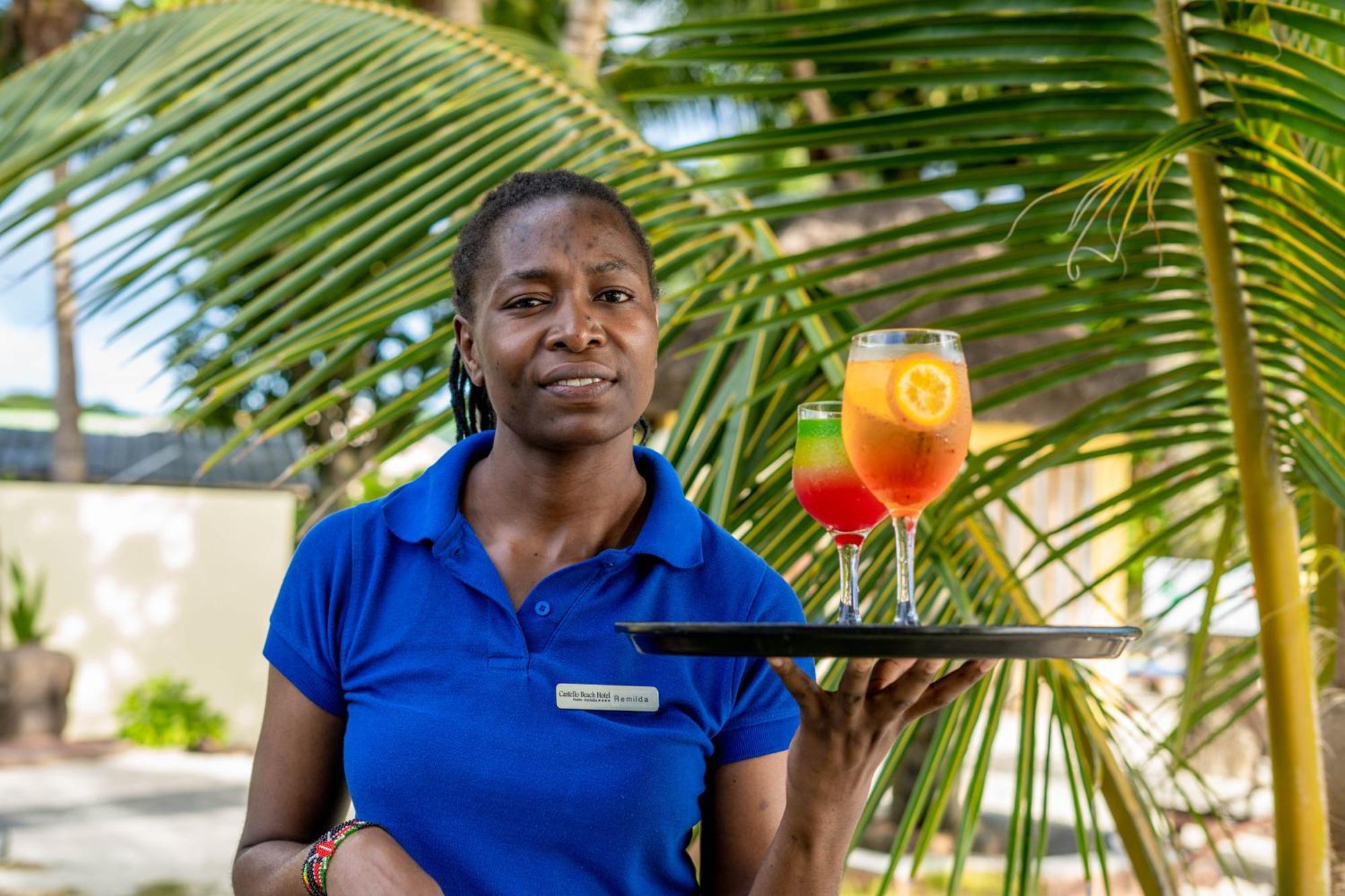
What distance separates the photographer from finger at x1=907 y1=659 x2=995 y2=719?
1.25 m

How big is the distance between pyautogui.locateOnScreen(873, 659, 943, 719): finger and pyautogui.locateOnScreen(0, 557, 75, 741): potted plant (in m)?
11.6

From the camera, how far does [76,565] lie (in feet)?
42.9

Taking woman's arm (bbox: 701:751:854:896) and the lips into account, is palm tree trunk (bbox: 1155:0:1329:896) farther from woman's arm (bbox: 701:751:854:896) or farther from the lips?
the lips

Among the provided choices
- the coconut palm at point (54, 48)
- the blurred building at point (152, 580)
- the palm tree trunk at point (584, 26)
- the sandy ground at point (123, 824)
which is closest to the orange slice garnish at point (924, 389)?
the palm tree trunk at point (584, 26)

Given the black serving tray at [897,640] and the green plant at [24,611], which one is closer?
the black serving tray at [897,640]

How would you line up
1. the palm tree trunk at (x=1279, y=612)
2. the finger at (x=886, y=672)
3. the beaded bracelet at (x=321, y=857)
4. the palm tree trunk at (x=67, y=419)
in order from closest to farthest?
the finger at (x=886, y=672)
the beaded bracelet at (x=321, y=857)
the palm tree trunk at (x=1279, y=612)
the palm tree trunk at (x=67, y=419)

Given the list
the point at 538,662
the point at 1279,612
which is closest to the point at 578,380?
the point at 538,662

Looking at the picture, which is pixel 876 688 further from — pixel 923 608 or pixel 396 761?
pixel 923 608

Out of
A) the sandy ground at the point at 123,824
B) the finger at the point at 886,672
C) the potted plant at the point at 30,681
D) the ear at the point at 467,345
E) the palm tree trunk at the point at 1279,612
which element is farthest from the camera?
the potted plant at the point at 30,681

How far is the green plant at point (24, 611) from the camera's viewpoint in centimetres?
1201

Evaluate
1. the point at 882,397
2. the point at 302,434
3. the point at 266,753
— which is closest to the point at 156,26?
the point at 266,753

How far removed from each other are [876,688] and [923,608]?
1.00 m

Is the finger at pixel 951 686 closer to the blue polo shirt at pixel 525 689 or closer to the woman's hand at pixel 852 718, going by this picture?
the woman's hand at pixel 852 718

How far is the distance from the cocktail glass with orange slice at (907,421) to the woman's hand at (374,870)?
1.68 feet
